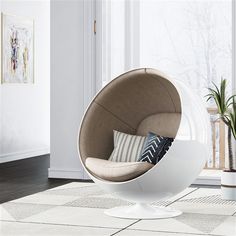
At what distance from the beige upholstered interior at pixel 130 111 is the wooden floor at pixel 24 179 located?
964mm

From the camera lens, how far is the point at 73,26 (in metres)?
6.41

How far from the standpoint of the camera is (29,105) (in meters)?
8.77

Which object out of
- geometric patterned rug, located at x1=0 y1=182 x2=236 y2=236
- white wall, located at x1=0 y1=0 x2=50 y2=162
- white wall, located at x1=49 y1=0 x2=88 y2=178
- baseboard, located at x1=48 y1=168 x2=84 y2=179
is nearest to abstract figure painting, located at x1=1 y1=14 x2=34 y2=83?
white wall, located at x1=0 y1=0 x2=50 y2=162

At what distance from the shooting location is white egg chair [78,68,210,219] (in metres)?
4.04

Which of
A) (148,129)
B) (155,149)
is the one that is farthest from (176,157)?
(148,129)

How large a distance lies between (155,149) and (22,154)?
4484 millimetres

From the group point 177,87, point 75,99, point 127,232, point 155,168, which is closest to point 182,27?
point 75,99

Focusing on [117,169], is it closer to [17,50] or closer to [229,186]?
[229,186]

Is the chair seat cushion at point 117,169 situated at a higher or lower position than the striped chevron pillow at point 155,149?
lower

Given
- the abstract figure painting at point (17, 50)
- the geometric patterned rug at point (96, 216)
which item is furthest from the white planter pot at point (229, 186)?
the abstract figure painting at point (17, 50)

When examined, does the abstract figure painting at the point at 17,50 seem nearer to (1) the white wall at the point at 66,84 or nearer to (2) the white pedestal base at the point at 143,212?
(1) the white wall at the point at 66,84

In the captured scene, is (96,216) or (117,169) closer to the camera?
(117,169)

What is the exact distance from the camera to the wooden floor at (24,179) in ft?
18.0

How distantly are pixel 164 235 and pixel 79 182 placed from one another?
2.51 m
